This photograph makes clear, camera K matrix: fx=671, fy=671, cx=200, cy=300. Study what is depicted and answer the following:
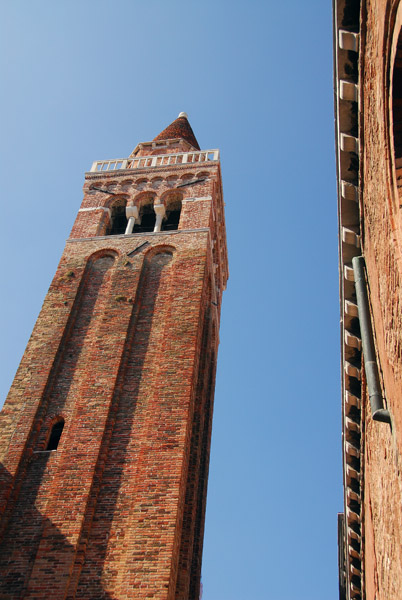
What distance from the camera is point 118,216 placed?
80.1 ft

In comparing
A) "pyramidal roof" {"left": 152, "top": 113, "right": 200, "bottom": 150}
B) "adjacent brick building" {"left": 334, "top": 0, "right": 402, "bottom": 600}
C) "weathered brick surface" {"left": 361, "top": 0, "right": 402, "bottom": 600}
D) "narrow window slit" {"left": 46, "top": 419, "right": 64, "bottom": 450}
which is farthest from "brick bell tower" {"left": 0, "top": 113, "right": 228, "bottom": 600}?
"weathered brick surface" {"left": 361, "top": 0, "right": 402, "bottom": 600}

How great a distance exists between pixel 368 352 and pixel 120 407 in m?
9.71

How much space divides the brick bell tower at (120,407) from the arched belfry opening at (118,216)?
0.17 ft

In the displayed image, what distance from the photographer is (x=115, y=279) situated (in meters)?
20.6

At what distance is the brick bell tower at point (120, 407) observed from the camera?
45.2 feet

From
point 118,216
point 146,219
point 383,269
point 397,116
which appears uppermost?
point 118,216

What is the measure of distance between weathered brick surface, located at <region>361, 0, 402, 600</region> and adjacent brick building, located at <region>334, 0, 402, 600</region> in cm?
1

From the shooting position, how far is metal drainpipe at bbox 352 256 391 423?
24.4 ft

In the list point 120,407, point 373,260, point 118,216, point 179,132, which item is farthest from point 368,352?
point 179,132

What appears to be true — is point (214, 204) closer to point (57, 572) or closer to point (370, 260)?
point (57, 572)

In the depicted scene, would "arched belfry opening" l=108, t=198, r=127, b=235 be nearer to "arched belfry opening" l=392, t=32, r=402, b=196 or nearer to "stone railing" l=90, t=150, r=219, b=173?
"stone railing" l=90, t=150, r=219, b=173

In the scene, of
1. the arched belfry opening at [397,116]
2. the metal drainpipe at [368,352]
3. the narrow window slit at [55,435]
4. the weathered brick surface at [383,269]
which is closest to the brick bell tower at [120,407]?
the narrow window slit at [55,435]

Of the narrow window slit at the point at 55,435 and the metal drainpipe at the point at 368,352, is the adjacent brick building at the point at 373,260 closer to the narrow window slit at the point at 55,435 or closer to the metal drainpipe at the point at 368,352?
the metal drainpipe at the point at 368,352

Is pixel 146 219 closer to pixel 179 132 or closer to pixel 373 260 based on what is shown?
pixel 179 132
